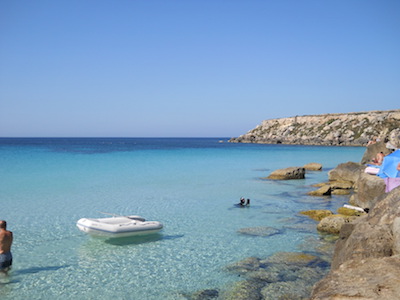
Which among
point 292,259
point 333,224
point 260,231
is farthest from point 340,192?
point 292,259

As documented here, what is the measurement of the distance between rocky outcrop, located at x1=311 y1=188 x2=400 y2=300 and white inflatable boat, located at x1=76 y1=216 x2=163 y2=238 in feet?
21.7

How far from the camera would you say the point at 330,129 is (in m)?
106

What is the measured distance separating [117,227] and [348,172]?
19.4 metres

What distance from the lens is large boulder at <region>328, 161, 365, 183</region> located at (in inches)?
1016

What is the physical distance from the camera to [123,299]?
327 inches

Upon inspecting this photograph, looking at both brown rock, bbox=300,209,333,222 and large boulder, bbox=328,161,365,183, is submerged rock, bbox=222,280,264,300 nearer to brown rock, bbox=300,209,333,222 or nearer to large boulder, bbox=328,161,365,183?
brown rock, bbox=300,209,333,222

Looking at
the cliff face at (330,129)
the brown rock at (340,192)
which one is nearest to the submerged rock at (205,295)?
the brown rock at (340,192)

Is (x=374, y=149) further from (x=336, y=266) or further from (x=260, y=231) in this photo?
(x=336, y=266)

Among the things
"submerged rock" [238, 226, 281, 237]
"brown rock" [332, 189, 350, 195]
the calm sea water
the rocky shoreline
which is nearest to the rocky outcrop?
the rocky shoreline

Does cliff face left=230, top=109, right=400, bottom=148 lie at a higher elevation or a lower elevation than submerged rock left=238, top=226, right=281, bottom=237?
higher

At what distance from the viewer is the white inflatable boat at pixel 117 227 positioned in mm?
12281

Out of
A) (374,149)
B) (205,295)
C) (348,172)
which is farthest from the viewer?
(348,172)

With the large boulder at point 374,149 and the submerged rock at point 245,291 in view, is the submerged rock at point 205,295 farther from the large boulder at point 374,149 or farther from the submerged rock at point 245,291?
the large boulder at point 374,149

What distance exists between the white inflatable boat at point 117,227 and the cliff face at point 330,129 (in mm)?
74307
